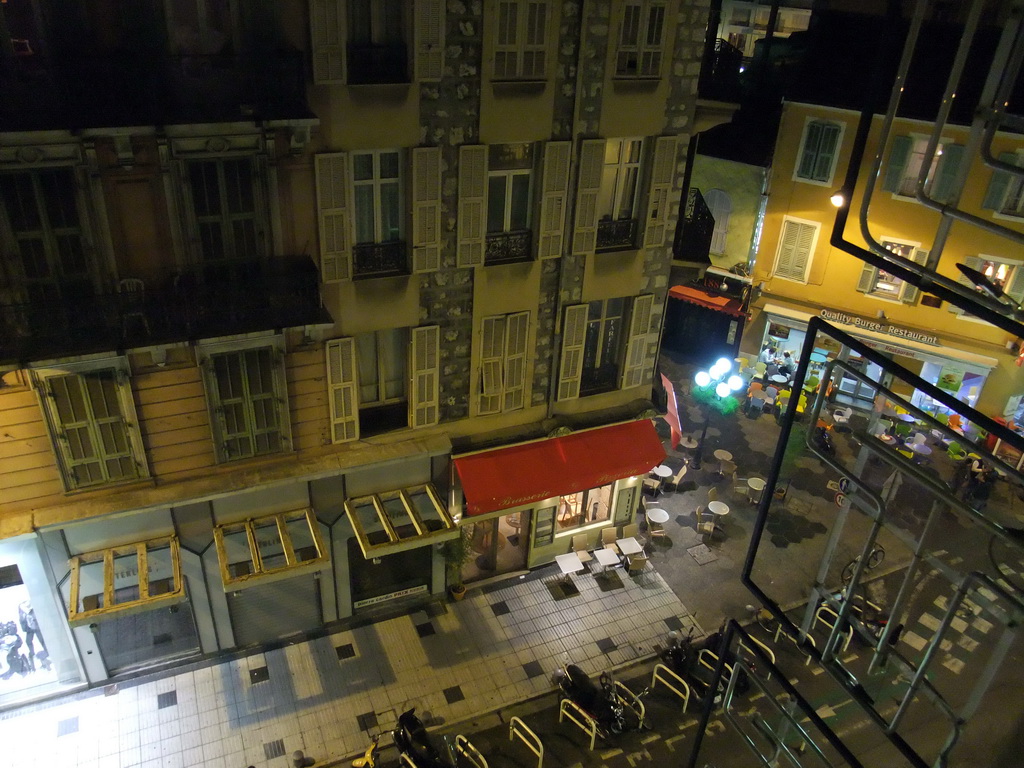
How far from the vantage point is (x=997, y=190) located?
22375mm

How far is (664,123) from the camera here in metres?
16.0

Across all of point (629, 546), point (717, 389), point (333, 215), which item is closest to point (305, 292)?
point (333, 215)

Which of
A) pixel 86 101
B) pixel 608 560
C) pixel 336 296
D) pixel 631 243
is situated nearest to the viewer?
pixel 86 101

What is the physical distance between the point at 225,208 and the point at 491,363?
605cm

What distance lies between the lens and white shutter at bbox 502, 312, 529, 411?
16.3m

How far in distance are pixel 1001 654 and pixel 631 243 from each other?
1321 cm

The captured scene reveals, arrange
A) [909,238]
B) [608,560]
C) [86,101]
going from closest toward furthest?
[86,101] < [608,560] < [909,238]

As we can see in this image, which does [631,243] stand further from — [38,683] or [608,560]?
[38,683]

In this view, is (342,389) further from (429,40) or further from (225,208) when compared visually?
(429,40)

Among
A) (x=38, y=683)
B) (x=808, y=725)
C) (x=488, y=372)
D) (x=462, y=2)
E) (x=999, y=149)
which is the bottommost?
(x=38, y=683)

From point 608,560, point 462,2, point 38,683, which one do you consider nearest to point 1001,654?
point 462,2

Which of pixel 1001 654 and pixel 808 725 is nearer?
pixel 1001 654

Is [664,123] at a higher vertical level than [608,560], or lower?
higher

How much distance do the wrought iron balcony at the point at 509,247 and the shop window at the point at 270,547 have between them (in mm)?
6435
